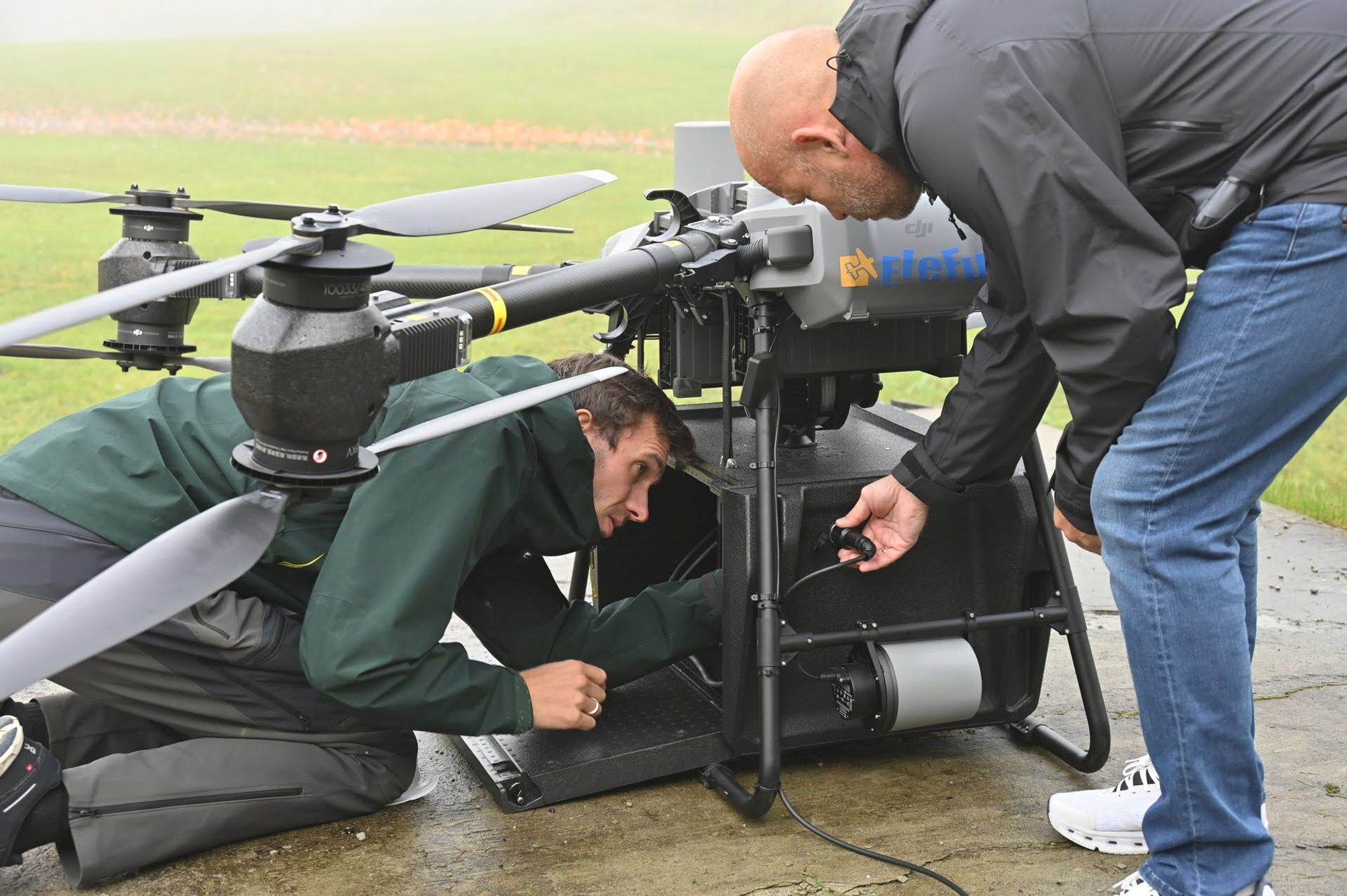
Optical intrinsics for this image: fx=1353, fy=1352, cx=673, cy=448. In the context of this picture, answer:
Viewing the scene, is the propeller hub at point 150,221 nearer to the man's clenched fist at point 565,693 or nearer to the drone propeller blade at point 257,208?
the drone propeller blade at point 257,208

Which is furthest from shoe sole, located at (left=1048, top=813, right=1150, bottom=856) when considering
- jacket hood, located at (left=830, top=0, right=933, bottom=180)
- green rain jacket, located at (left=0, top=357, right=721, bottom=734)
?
jacket hood, located at (left=830, top=0, right=933, bottom=180)

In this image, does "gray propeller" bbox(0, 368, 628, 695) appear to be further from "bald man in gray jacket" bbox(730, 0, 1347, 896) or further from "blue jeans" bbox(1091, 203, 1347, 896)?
"blue jeans" bbox(1091, 203, 1347, 896)

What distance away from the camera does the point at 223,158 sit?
1777cm

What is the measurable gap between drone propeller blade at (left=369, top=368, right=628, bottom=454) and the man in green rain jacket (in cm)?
42

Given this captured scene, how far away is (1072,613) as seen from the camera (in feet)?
8.06

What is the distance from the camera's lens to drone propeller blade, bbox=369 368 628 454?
5.56 ft

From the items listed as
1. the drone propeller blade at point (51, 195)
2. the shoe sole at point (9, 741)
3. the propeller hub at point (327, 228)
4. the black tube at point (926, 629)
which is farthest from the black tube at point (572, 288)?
the shoe sole at point (9, 741)

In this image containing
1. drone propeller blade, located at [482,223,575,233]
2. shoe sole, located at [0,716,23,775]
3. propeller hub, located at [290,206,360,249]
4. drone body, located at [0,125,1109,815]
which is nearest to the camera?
propeller hub, located at [290,206,360,249]

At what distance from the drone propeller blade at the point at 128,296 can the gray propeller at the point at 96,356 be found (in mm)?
827

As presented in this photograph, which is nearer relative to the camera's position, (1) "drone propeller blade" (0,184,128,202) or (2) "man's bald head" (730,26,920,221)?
(2) "man's bald head" (730,26,920,221)

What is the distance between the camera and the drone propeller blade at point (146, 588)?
1346 mm

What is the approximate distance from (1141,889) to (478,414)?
3.82 ft

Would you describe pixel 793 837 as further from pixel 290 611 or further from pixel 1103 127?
pixel 1103 127

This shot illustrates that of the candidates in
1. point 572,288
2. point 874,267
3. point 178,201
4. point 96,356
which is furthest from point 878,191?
point 96,356
